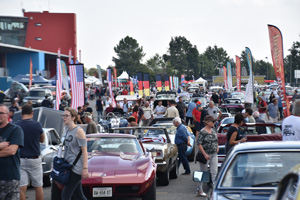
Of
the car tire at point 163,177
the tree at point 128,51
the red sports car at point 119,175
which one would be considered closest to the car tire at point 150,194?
the red sports car at point 119,175

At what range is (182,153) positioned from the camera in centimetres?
1357

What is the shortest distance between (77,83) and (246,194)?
16.8m

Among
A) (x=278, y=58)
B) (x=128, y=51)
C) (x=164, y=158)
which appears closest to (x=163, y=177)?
(x=164, y=158)

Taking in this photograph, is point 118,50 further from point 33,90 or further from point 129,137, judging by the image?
point 129,137

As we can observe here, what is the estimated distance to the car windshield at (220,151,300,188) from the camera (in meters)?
5.54

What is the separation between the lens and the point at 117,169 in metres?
9.05

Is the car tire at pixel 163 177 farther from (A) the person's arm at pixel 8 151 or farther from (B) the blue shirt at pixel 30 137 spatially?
(A) the person's arm at pixel 8 151

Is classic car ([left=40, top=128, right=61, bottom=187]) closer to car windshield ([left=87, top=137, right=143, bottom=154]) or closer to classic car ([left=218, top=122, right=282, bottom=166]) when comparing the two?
car windshield ([left=87, top=137, right=143, bottom=154])

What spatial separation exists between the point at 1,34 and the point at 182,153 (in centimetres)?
8457

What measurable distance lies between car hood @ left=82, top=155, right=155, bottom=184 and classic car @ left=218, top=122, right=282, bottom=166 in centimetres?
320

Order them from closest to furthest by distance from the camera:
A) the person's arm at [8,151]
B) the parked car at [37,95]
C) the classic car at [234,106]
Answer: the person's arm at [8,151]
the classic car at [234,106]
the parked car at [37,95]

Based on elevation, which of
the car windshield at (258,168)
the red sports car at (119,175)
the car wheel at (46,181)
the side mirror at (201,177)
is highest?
the car windshield at (258,168)

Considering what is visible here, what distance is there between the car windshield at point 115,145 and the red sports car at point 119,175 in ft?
0.50

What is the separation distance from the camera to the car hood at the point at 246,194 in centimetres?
514
